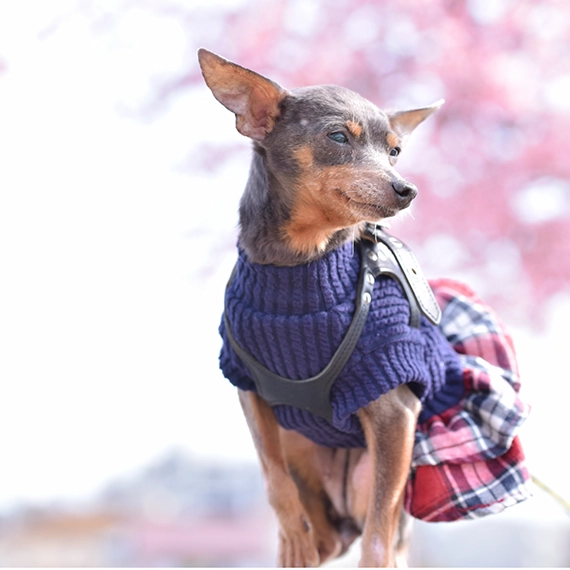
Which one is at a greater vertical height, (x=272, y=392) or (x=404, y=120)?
(x=404, y=120)

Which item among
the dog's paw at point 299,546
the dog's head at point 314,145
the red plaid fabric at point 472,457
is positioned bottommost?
the dog's paw at point 299,546

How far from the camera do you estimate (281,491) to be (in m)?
2.35

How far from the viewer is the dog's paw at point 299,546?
237 cm

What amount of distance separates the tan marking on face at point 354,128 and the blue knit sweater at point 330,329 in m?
0.30

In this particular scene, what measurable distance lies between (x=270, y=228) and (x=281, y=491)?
77 cm

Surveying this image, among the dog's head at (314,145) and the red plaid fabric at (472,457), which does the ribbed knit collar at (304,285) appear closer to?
the dog's head at (314,145)

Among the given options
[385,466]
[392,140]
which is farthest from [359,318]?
[392,140]

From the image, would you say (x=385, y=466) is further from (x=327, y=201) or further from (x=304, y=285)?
(x=327, y=201)

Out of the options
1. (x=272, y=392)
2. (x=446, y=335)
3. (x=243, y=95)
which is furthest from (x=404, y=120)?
(x=272, y=392)

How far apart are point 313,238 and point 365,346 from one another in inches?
12.7

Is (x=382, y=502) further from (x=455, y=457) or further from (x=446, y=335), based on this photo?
(x=446, y=335)

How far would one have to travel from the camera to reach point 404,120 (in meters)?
2.43

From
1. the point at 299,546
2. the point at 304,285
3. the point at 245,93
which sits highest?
the point at 245,93

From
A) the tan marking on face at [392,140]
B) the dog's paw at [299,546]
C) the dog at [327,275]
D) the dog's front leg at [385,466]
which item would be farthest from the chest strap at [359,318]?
the dog's paw at [299,546]
